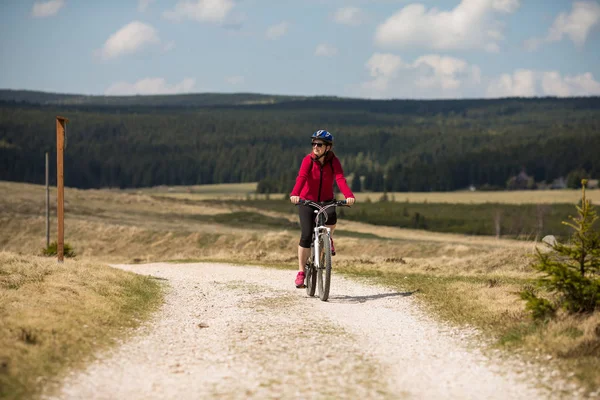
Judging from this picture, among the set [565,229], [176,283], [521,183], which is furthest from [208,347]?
[521,183]

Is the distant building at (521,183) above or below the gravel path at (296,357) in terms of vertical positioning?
above

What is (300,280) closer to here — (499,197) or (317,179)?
(317,179)

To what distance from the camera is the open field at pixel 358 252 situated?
959 centimetres

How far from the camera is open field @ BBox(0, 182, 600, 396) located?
9586mm

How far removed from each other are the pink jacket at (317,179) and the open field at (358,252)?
7.90 feet

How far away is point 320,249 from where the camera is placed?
45.6 ft

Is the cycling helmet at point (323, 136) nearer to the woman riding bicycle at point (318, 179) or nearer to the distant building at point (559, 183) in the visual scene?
the woman riding bicycle at point (318, 179)

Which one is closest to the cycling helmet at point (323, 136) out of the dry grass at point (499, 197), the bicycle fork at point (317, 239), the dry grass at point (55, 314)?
the bicycle fork at point (317, 239)

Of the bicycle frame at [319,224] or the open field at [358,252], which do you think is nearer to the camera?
the open field at [358,252]

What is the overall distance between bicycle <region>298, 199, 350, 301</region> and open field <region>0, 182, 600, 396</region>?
168 centimetres

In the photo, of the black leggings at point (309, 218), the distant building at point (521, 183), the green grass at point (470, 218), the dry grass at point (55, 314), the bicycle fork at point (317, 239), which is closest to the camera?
the dry grass at point (55, 314)

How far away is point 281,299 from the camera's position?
13914 mm

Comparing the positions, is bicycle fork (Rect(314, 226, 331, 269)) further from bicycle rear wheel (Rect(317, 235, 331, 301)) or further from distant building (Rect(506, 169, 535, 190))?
distant building (Rect(506, 169, 535, 190))

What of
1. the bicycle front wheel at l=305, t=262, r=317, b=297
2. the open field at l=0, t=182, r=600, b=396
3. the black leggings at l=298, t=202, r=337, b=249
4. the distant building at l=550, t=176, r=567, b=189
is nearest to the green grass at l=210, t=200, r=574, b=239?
the open field at l=0, t=182, r=600, b=396
